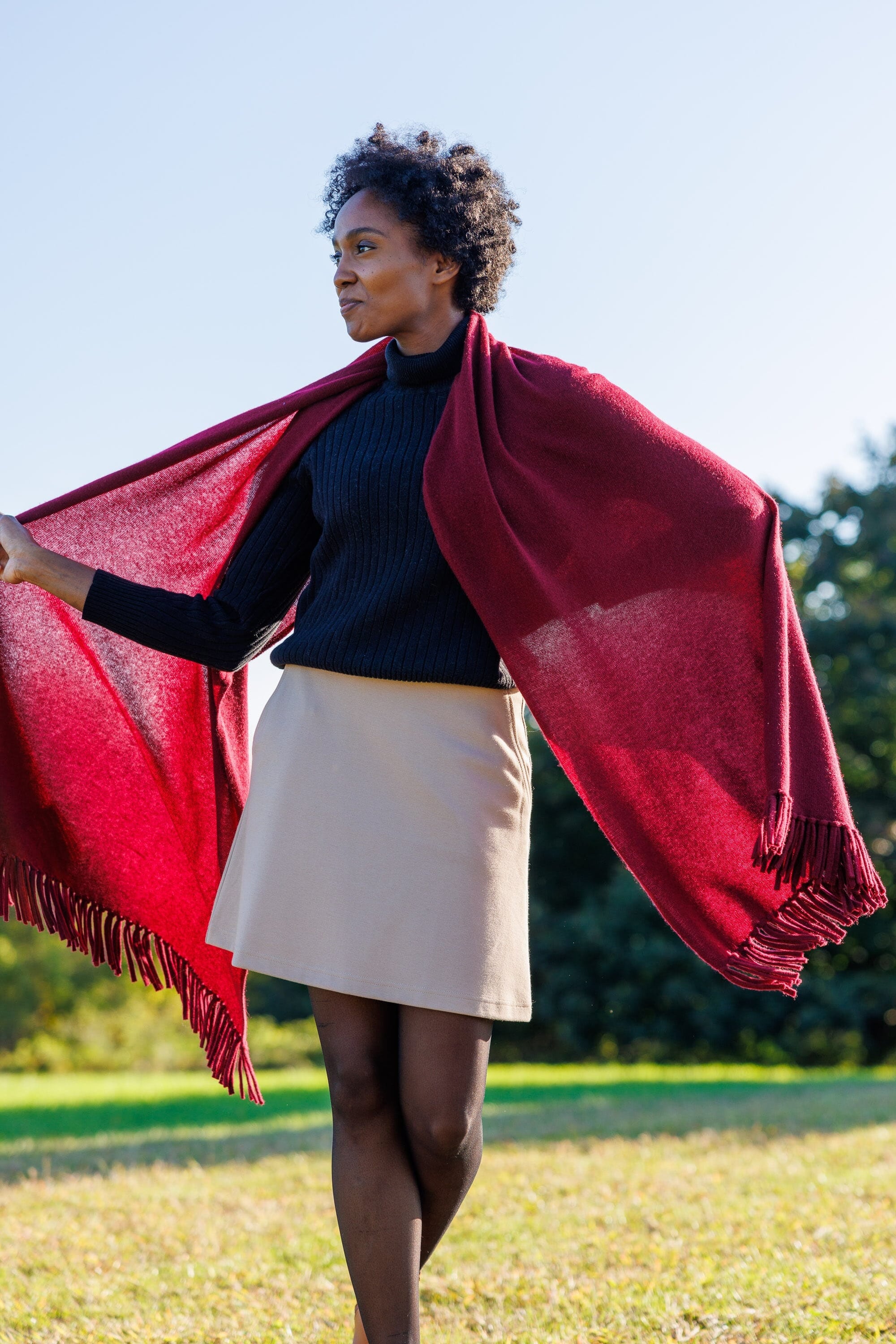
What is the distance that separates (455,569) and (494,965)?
28.8 inches

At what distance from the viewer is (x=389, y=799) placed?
7.81ft

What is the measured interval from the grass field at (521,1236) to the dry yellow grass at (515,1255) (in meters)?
0.01

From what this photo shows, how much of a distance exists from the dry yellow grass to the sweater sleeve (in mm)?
1615

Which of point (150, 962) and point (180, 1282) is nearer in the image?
point (150, 962)

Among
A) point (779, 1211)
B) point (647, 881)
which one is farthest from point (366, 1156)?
point (779, 1211)

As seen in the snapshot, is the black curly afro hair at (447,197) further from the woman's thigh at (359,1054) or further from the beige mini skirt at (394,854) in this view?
the woman's thigh at (359,1054)

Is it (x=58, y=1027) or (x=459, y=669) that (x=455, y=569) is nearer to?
(x=459, y=669)

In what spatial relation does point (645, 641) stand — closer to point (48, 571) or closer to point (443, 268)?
point (443, 268)

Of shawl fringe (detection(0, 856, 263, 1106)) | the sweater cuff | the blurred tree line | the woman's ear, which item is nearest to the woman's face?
the woman's ear

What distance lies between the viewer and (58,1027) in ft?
62.7

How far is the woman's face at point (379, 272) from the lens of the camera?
102 inches

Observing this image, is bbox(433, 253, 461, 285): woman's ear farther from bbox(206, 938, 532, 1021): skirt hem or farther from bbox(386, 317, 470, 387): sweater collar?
bbox(206, 938, 532, 1021): skirt hem

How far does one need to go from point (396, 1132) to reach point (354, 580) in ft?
3.35

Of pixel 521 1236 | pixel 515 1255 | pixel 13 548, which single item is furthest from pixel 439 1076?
pixel 521 1236
